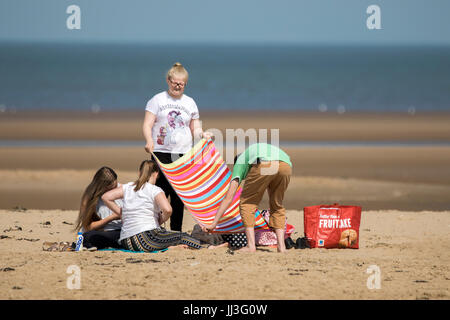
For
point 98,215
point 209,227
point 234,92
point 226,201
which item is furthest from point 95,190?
point 234,92

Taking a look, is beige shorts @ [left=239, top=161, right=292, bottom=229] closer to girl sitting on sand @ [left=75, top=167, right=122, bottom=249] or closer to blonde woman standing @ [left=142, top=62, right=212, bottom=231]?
blonde woman standing @ [left=142, top=62, right=212, bottom=231]

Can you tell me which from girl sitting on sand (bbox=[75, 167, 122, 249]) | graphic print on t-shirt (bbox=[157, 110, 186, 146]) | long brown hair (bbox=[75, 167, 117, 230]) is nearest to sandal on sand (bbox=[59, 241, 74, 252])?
girl sitting on sand (bbox=[75, 167, 122, 249])

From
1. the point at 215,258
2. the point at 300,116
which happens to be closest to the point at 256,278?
the point at 215,258

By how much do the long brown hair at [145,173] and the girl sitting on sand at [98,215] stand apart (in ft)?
0.85

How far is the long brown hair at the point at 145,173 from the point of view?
7.02 metres

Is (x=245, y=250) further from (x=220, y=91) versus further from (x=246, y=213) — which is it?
(x=220, y=91)

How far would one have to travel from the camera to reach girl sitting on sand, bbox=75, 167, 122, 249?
712 centimetres

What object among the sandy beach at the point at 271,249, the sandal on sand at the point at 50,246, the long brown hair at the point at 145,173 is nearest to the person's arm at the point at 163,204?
the long brown hair at the point at 145,173

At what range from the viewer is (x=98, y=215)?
287 inches

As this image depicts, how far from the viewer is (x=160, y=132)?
746 centimetres

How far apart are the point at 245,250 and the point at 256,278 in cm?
107

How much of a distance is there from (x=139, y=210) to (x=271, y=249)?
1367 mm

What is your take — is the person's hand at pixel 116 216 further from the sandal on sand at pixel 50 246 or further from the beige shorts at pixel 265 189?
the beige shorts at pixel 265 189

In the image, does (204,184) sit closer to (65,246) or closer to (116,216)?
(116,216)
